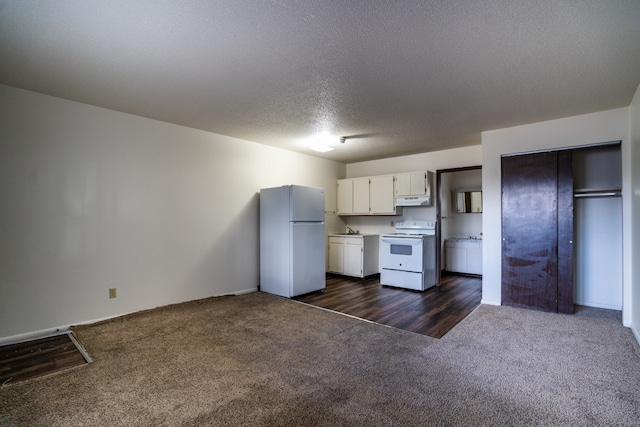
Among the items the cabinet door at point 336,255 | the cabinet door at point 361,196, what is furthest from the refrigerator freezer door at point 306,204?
the cabinet door at point 361,196

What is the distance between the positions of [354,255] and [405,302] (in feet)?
5.81

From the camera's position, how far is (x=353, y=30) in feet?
6.40

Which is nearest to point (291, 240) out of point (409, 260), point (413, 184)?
point (409, 260)

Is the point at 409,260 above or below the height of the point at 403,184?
below

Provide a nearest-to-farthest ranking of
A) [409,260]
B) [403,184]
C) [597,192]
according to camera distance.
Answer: [597,192] → [409,260] → [403,184]

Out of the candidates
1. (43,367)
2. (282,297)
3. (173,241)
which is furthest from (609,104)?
(43,367)

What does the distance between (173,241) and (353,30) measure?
3.35 m

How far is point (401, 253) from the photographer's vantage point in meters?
5.07

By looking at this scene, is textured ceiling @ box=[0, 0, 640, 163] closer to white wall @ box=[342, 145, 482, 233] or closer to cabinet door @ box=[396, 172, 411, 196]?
white wall @ box=[342, 145, 482, 233]

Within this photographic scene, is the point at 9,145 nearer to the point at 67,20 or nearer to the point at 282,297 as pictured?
the point at 67,20

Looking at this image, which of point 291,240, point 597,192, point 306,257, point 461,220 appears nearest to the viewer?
point 597,192

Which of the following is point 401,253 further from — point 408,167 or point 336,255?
point 408,167

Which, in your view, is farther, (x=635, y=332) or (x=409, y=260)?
(x=409, y=260)

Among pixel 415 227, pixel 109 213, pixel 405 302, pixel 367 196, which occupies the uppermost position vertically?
pixel 367 196
